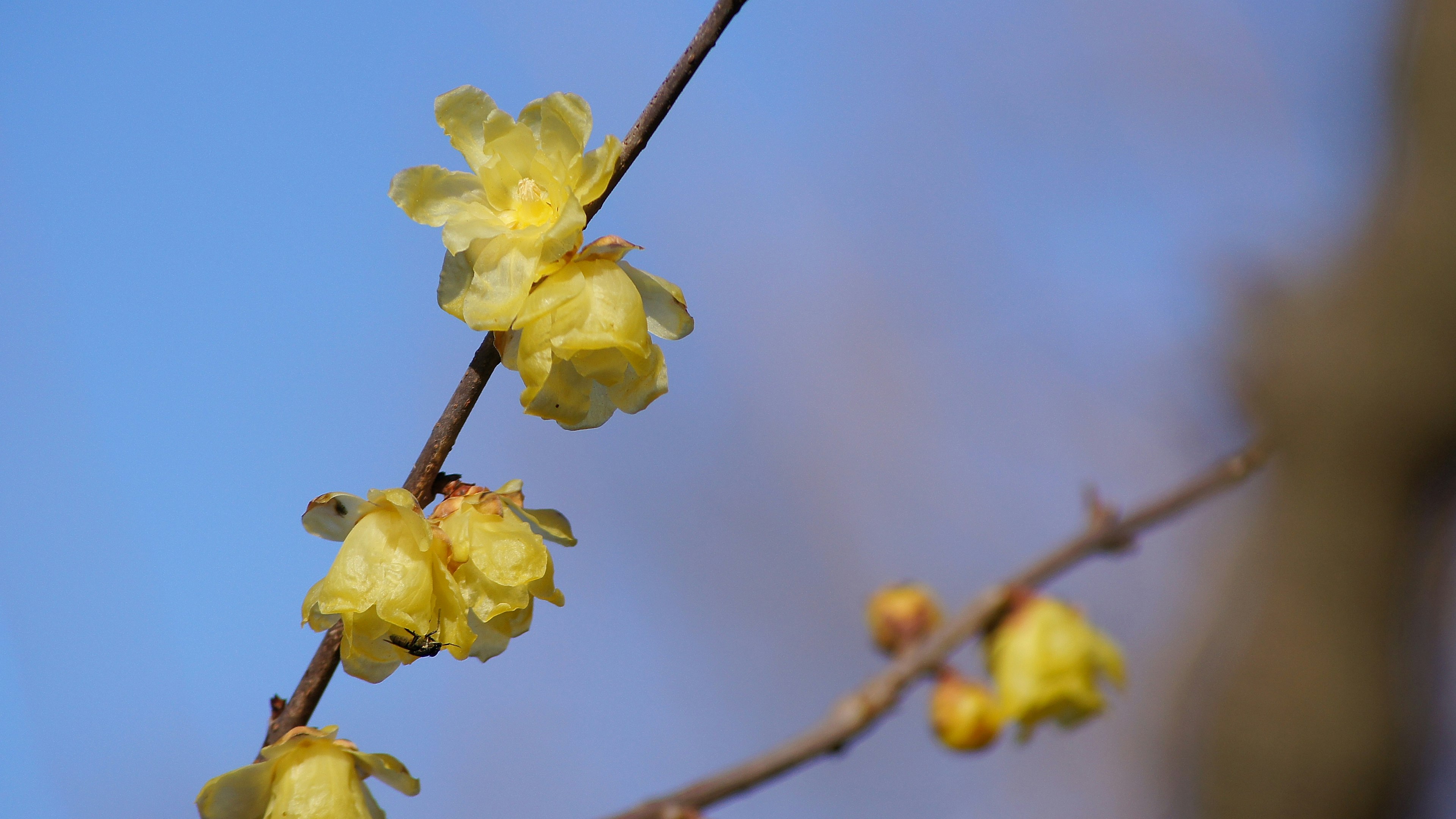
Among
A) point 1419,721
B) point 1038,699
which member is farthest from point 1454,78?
point 1038,699

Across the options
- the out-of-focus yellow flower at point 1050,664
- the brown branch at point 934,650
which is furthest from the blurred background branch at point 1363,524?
the out-of-focus yellow flower at point 1050,664

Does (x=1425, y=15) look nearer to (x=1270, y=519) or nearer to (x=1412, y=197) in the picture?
(x=1412, y=197)

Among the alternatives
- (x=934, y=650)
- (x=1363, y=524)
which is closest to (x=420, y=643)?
(x=934, y=650)

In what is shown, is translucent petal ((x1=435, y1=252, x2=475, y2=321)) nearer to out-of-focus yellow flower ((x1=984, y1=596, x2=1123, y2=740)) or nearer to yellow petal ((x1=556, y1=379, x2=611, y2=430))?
yellow petal ((x1=556, y1=379, x2=611, y2=430))

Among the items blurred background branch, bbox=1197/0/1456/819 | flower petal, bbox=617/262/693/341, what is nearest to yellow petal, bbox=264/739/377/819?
flower petal, bbox=617/262/693/341

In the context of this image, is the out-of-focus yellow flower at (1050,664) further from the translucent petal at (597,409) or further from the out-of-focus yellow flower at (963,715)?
the translucent petal at (597,409)
